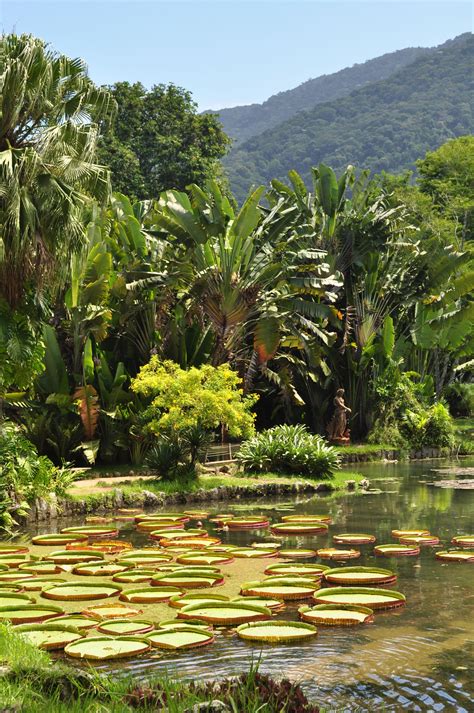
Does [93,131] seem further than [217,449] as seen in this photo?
No

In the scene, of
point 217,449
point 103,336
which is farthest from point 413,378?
point 103,336

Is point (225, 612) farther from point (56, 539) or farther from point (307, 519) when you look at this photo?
point (307, 519)

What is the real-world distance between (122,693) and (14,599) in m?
3.96

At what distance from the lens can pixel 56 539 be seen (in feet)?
41.9

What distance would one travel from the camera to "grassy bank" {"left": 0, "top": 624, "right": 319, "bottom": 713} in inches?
183

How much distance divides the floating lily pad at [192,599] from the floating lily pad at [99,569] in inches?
64.1

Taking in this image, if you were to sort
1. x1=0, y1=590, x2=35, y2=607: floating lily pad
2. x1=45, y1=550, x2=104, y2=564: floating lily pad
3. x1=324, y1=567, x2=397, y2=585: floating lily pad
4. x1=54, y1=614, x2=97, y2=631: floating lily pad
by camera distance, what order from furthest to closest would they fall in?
x1=45, y1=550, x2=104, y2=564: floating lily pad
x1=324, y1=567, x2=397, y2=585: floating lily pad
x1=0, y1=590, x2=35, y2=607: floating lily pad
x1=54, y1=614, x2=97, y2=631: floating lily pad

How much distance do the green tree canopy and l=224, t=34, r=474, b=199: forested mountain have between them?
6335 centimetres

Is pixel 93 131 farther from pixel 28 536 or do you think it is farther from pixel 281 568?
pixel 281 568

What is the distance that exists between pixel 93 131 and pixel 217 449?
405 inches

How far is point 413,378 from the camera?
33.6m

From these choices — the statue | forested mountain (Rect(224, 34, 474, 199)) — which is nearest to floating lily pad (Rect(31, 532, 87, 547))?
the statue

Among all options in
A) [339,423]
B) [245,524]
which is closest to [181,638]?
[245,524]

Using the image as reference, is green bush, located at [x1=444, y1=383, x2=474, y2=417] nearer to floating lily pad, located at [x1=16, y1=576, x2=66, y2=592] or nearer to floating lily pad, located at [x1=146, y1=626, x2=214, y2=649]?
floating lily pad, located at [x1=16, y1=576, x2=66, y2=592]
